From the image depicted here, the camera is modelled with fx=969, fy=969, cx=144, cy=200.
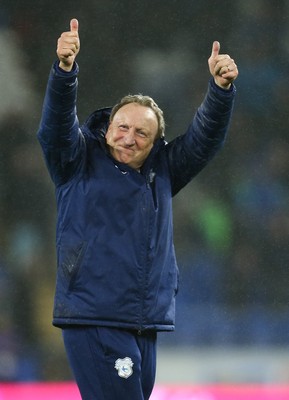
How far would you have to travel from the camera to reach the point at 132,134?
1932 millimetres

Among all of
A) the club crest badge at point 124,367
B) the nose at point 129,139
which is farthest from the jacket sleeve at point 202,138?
the club crest badge at point 124,367

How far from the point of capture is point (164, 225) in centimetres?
191

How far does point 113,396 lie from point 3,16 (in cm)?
179

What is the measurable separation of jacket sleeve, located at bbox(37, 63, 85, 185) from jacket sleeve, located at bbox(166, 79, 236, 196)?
0.22m

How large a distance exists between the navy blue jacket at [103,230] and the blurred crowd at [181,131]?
1.32m

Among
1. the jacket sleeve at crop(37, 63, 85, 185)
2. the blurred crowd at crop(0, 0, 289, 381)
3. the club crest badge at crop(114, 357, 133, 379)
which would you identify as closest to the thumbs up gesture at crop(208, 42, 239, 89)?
the jacket sleeve at crop(37, 63, 85, 185)

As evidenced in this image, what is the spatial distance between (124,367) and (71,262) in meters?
0.22

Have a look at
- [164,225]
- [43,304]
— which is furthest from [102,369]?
[43,304]

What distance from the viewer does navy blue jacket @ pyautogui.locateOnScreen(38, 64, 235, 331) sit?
1819 mm

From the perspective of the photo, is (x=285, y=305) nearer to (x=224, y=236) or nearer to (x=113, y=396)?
(x=224, y=236)

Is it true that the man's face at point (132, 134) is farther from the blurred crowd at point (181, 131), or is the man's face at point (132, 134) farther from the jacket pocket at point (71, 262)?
the blurred crowd at point (181, 131)

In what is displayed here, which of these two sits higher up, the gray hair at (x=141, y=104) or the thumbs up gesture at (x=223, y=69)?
the thumbs up gesture at (x=223, y=69)

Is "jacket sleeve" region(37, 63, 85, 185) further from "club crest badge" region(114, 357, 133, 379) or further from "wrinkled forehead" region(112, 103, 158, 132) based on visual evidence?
"club crest badge" region(114, 357, 133, 379)

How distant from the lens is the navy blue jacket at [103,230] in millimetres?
1819
